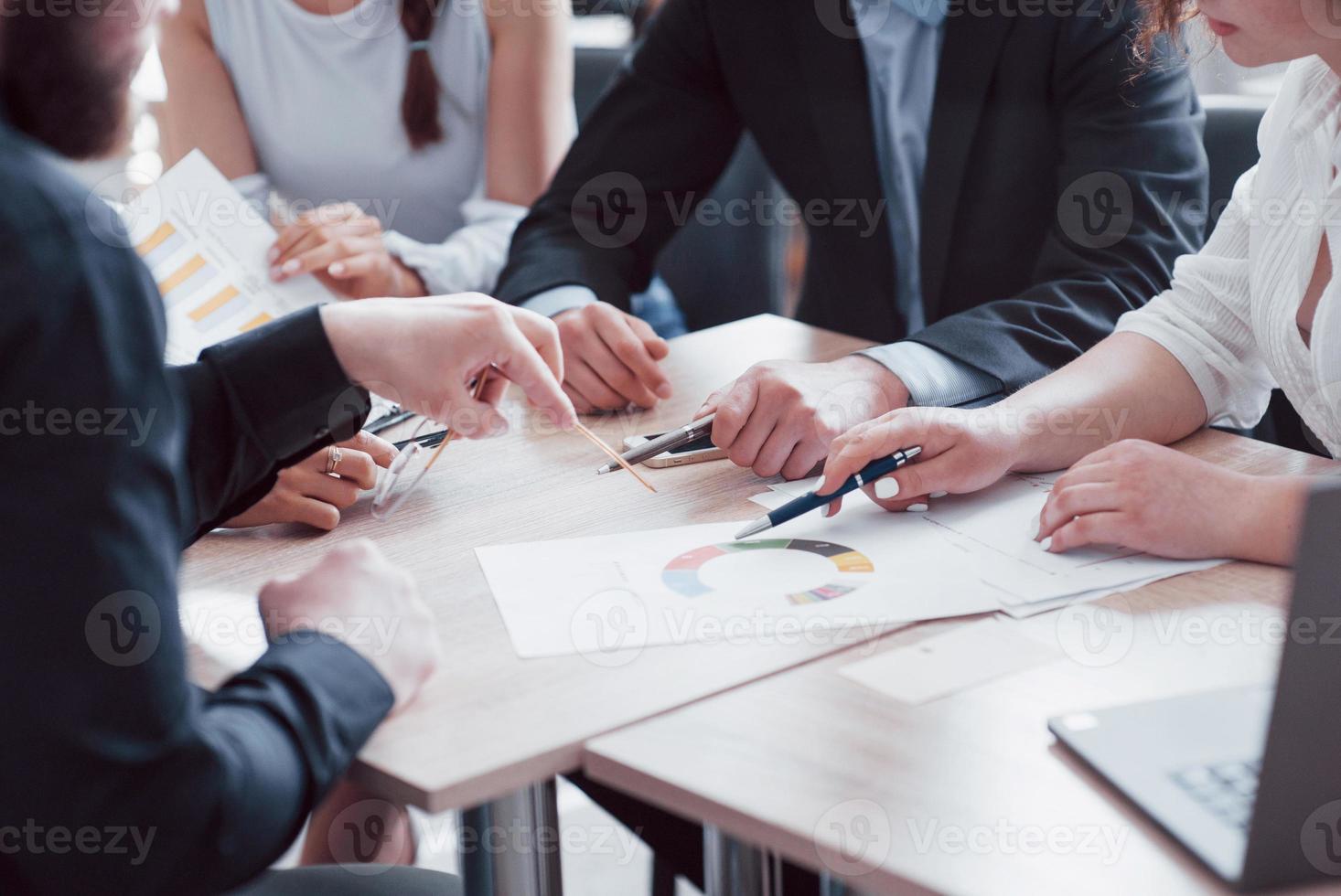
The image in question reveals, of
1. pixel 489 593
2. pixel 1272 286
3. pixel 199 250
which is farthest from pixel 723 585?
pixel 199 250

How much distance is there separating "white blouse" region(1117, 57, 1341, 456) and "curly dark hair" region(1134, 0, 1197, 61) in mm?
115

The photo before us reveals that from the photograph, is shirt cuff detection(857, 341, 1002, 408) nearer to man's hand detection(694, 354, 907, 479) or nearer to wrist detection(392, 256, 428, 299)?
man's hand detection(694, 354, 907, 479)

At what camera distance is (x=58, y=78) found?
609 millimetres

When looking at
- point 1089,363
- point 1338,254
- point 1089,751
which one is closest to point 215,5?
point 1089,363

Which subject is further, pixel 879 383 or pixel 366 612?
pixel 879 383

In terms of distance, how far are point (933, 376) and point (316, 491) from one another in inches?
21.1

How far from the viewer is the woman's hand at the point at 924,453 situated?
0.92m

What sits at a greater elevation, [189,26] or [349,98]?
[189,26]

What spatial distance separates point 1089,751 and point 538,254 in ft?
3.25

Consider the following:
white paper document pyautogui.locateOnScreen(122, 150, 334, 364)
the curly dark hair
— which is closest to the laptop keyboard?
the curly dark hair

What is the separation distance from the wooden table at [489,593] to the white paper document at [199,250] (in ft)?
1.05

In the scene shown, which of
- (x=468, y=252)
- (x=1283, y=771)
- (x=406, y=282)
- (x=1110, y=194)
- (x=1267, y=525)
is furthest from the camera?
(x=468, y=252)

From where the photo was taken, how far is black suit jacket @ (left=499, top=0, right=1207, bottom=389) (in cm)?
129

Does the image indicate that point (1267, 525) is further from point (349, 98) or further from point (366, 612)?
point (349, 98)
